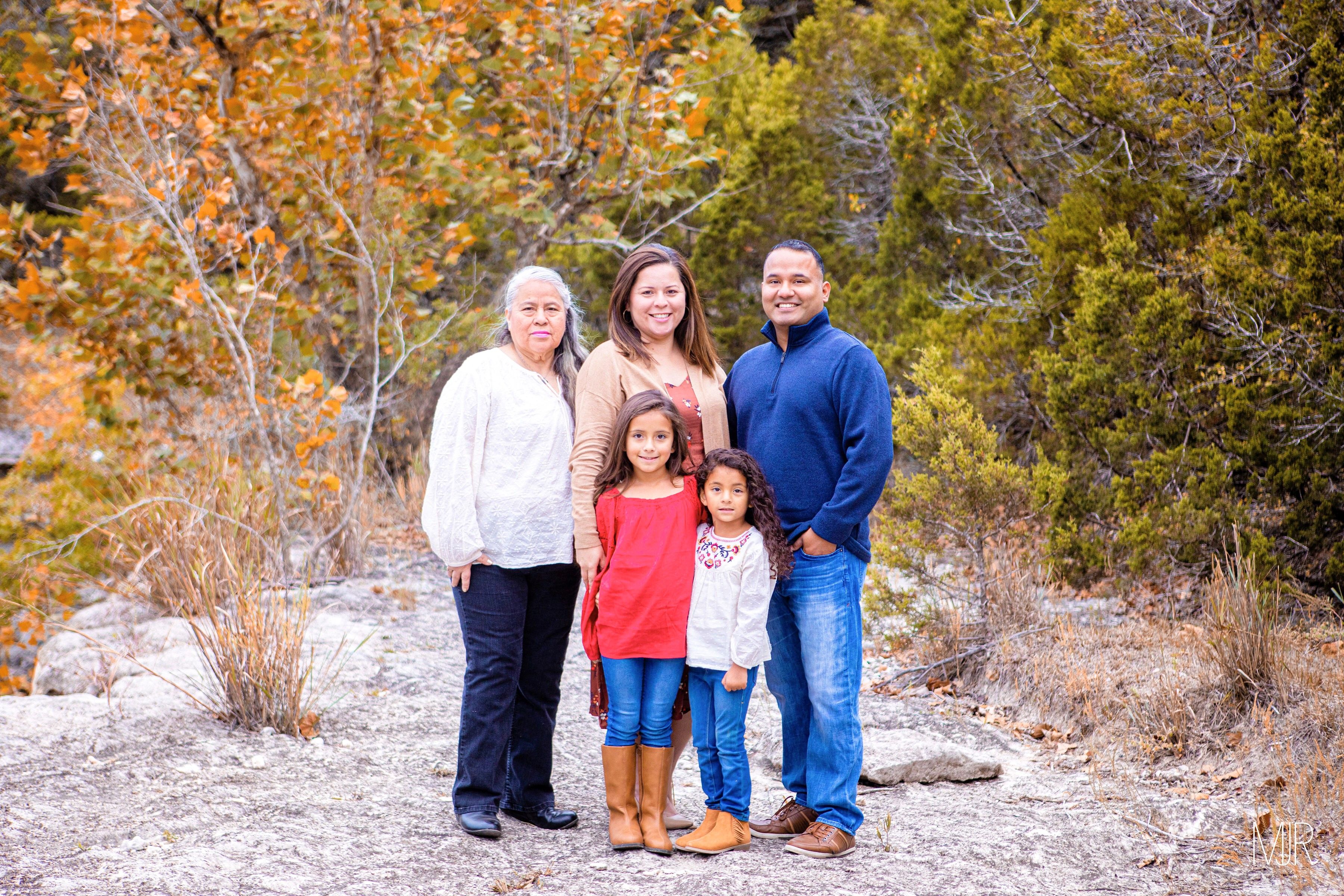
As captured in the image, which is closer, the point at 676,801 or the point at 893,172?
the point at 676,801

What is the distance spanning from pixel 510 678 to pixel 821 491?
117cm

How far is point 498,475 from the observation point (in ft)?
11.3

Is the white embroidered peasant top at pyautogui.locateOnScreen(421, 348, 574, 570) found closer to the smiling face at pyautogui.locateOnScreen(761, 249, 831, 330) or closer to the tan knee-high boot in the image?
the tan knee-high boot

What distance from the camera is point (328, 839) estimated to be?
3.44 m

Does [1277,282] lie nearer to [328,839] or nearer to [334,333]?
[328,839]

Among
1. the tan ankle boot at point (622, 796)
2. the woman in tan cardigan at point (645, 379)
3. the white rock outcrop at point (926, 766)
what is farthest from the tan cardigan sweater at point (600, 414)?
the white rock outcrop at point (926, 766)

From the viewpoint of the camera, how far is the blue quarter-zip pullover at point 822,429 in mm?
3154

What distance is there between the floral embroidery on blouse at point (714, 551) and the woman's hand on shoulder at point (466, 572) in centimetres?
67

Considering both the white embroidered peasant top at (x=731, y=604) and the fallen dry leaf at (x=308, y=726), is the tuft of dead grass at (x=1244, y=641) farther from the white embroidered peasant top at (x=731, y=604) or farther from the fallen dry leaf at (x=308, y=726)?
the fallen dry leaf at (x=308, y=726)

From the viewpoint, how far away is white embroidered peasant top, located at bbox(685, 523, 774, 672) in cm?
319

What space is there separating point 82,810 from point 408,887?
4.37ft

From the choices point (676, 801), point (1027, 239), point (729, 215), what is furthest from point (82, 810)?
point (729, 215)

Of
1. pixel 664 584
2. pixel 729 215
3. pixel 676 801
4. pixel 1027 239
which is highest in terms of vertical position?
pixel 729 215

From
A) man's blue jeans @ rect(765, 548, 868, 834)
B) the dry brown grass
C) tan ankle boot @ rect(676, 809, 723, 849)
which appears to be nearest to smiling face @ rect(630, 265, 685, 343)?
man's blue jeans @ rect(765, 548, 868, 834)
